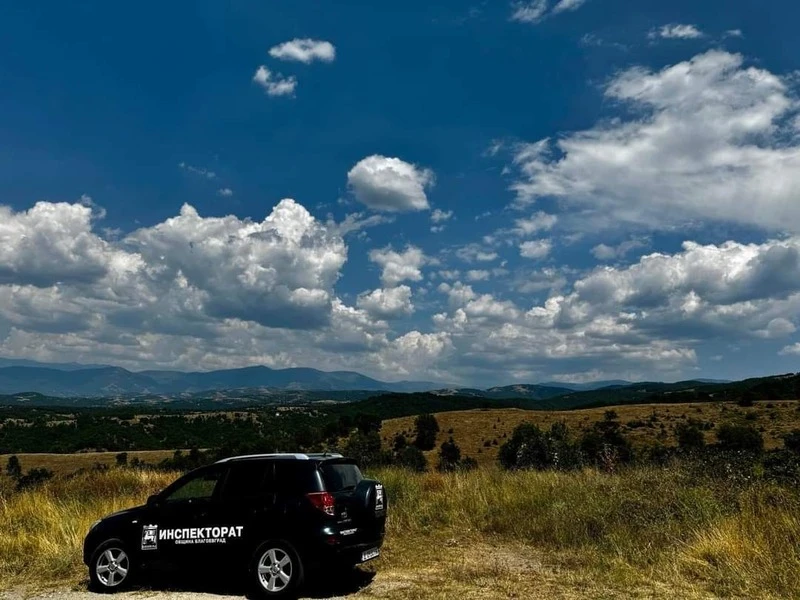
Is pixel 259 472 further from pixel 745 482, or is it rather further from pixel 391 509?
pixel 745 482

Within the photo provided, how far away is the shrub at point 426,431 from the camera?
68.0m

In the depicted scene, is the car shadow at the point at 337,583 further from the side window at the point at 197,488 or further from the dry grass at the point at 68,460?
the dry grass at the point at 68,460

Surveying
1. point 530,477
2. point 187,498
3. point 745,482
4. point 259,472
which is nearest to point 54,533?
point 187,498

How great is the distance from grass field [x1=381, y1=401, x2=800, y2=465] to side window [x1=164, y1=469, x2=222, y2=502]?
46.2 metres

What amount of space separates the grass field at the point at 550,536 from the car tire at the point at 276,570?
0.94 m

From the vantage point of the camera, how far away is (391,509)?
1370 cm

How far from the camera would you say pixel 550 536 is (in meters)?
11.2

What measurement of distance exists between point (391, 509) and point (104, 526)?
633 cm

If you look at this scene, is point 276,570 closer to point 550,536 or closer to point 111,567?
point 111,567

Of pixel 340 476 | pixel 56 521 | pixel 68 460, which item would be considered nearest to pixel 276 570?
A: pixel 340 476

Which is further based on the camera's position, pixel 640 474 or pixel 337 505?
pixel 640 474

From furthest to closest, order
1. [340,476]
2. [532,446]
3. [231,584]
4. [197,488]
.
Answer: [532,446]
[197,488]
[231,584]
[340,476]

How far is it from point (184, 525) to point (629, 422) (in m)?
64.4

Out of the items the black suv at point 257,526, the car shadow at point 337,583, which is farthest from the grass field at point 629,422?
the black suv at point 257,526
